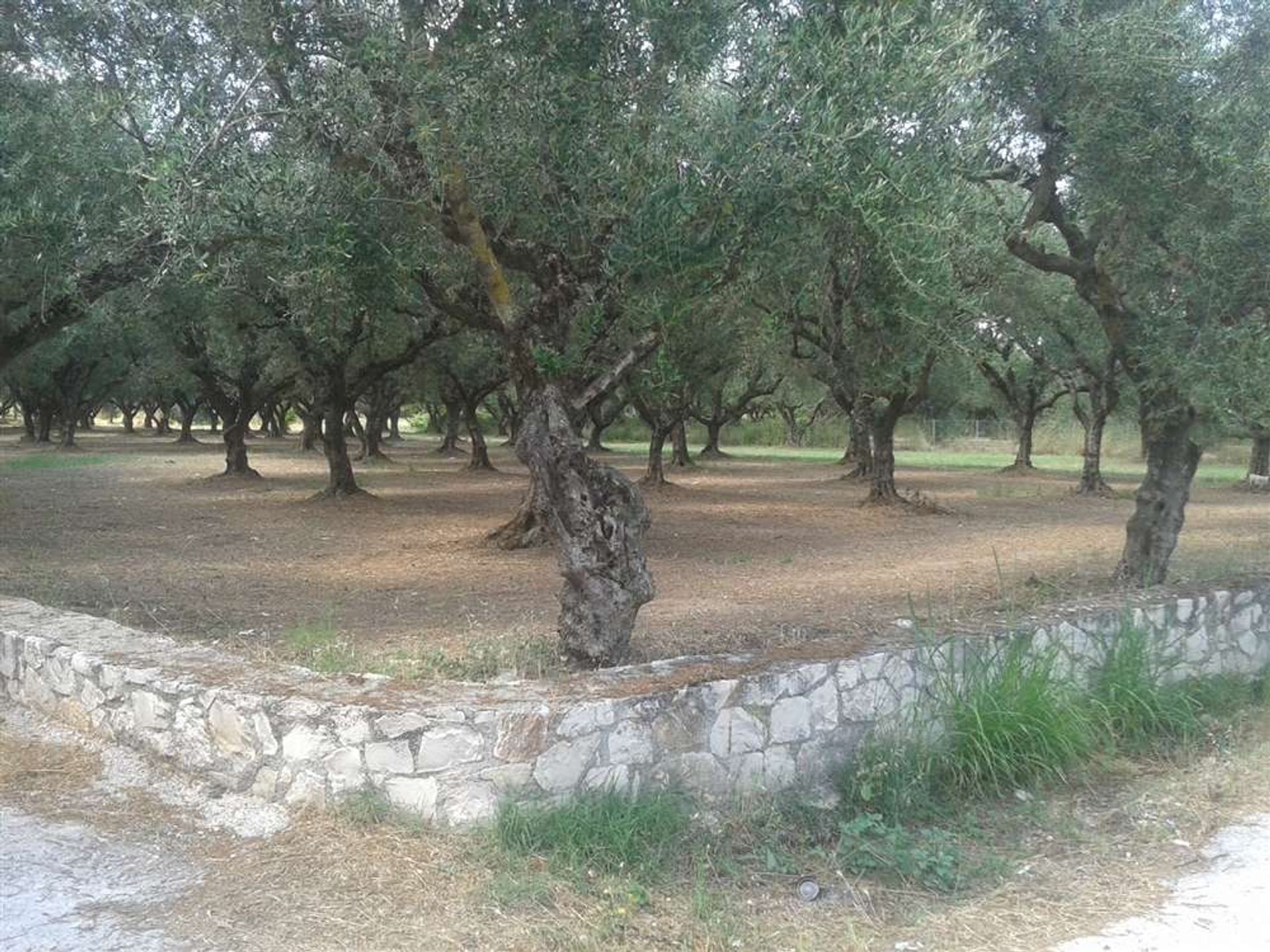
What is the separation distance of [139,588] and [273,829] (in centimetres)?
717

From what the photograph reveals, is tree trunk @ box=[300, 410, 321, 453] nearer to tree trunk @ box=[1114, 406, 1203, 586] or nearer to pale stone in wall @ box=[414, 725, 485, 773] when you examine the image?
tree trunk @ box=[1114, 406, 1203, 586]

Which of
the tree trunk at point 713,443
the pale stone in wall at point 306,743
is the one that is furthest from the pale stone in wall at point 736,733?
the tree trunk at point 713,443

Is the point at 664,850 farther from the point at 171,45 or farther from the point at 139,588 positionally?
the point at 139,588

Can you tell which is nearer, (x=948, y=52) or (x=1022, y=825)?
(x=1022, y=825)

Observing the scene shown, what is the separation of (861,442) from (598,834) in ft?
84.4

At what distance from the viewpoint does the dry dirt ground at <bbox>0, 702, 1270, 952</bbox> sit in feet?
12.4

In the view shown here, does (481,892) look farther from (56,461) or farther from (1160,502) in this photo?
(56,461)

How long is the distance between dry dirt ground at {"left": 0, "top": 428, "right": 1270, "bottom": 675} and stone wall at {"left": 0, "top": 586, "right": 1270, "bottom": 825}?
0.79 m

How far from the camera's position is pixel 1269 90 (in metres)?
8.74

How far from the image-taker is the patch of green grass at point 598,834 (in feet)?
13.9

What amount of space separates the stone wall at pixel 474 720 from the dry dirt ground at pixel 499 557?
0.79 metres

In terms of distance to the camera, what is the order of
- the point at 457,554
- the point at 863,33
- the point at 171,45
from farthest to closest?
the point at 457,554
the point at 171,45
the point at 863,33

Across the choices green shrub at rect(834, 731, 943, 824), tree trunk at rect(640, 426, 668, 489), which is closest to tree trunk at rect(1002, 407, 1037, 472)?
tree trunk at rect(640, 426, 668, 489)

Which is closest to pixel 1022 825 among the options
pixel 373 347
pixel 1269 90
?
pixel 1269 90
